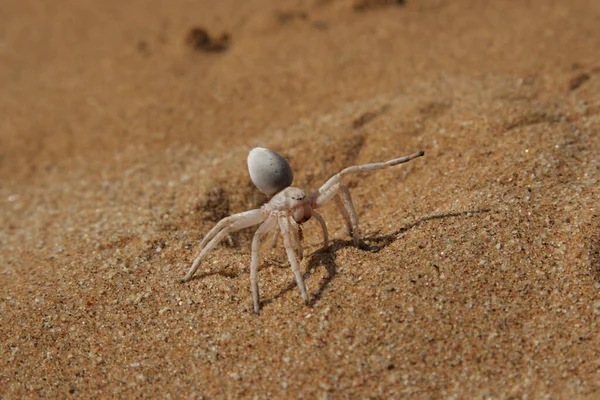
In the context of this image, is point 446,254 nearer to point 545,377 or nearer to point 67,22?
point 545,377

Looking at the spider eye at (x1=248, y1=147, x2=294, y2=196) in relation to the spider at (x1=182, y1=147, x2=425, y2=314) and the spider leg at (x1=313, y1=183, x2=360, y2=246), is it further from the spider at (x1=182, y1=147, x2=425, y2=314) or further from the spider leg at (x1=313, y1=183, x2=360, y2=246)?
the spider leg at (x1=313, y1=183, x2=360, y2=246)

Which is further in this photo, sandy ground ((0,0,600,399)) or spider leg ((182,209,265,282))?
spider leg ((182,209,265,282))

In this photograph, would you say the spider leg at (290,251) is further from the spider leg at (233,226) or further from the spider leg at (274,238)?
the spider leg at (274,238)

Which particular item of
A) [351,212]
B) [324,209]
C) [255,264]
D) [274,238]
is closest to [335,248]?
[351,212]

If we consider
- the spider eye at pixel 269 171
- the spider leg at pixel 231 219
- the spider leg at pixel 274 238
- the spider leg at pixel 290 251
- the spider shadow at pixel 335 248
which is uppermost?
the spider eye at pixel 269 171

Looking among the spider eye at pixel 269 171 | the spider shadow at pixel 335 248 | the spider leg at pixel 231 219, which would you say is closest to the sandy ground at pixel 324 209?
the spider shadow at pixel 335 248

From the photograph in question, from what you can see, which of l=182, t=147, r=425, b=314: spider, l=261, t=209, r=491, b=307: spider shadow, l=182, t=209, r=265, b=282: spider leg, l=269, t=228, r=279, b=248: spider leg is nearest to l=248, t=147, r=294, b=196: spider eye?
l=182, t=147, r=425, b=314: spider
